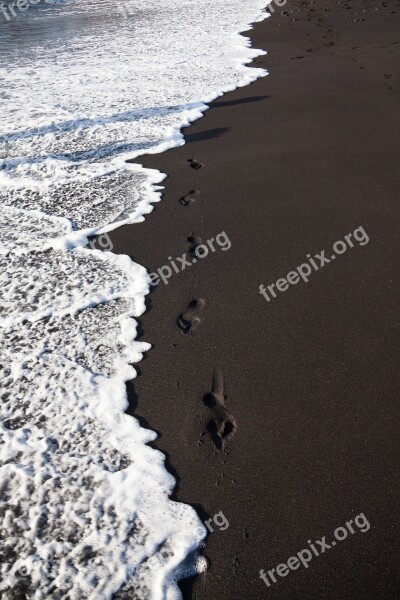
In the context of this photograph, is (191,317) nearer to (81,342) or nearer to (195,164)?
(81,342)

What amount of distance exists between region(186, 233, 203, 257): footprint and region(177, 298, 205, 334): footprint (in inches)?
24.4

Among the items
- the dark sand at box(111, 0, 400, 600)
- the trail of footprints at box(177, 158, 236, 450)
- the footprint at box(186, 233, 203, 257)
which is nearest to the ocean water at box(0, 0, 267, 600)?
the dark sand at box(111, 0, 400, 600)

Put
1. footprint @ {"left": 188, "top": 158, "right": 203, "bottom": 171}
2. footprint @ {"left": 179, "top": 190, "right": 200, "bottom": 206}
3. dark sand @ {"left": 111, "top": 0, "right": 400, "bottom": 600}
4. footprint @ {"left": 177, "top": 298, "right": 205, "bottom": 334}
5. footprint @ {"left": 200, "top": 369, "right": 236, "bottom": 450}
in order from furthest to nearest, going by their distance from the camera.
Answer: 1. footprint @ {"left": 188, "top": 158, "right": 203, "bottom": 171}
2. footprint @ {"left": 179, "top": 190, "right": 200, "bottom": 206}
3. footprint @ {"left": 177, "top": 298, "right": 205, "bottom": 334}
4. footprint @ {"left": 200, "top": 369, "right": 236, "bottom": 450}
5. dark sand @ {"left": 111, "top": 0, "right": 400, "bottom": 600}

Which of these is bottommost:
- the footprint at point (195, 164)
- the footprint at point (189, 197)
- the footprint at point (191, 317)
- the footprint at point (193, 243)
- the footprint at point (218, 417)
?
the footprint at point (218, 417)

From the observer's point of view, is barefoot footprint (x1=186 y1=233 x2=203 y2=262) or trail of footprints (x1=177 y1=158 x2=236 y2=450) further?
barefoot footprint (x1=186 y1=233 x2=203 y2=262)

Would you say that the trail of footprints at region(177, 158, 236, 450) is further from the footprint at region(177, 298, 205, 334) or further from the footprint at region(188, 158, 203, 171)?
the footprint at region(188, 158, 203, 171)

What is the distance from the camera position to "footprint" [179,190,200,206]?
15.5 feet

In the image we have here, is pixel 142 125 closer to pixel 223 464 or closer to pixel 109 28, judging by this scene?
pixel 223 464

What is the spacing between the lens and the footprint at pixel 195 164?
531 centimetres

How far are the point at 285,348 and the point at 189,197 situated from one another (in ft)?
7.12

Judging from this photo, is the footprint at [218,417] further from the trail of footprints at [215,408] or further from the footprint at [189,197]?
the footprint at [189,197]

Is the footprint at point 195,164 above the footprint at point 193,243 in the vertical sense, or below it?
above

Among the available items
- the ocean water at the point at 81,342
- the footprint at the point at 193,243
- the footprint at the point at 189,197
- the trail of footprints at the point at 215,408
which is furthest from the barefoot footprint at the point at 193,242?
the trail of footprints at the point at 215,408

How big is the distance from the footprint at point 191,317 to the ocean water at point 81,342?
31 centimetres
